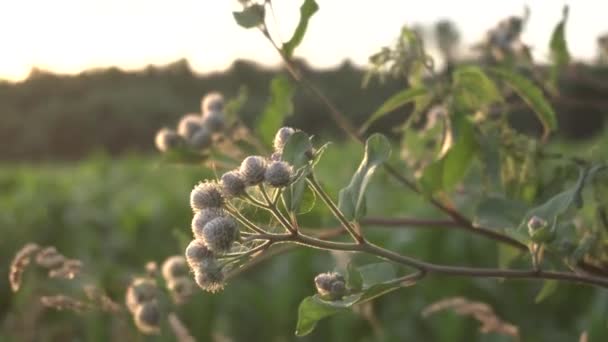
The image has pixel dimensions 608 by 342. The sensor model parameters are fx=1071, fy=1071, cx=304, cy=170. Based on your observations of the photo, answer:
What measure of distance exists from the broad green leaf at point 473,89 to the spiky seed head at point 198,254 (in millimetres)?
514

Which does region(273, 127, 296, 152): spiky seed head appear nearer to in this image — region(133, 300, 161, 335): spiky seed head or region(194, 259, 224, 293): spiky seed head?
region(194, 259, 224, 293): spiky seed head

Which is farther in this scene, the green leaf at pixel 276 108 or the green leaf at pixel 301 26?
the green leaf at pixel 276 108

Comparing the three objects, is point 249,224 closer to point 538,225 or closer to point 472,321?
point 538,225

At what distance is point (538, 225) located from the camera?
0.90 meters

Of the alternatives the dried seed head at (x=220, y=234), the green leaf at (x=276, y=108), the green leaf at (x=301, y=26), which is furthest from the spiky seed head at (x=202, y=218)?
the green leaf at (x=276, y=108)

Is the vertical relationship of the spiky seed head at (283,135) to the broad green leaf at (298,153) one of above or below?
above

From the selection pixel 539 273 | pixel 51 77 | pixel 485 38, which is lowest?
pixel 539 273

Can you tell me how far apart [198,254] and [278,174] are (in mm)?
84

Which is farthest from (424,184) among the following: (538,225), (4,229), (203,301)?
(4,229)

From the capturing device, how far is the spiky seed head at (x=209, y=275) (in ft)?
2.56

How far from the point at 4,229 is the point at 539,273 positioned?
4686 mm

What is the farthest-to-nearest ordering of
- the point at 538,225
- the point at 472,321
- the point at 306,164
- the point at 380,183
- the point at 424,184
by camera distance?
the point at 380,183
the point at 472,321
the point at 424,184
the point at 538,225
the point at 306,164

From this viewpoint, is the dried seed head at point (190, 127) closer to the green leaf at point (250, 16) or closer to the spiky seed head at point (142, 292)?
the spiky seed head at point (142, 292)

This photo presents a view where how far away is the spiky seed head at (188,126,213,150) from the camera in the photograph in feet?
4.74
